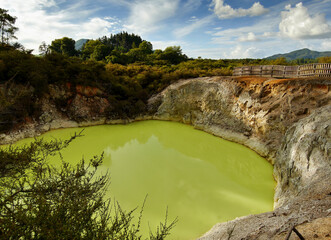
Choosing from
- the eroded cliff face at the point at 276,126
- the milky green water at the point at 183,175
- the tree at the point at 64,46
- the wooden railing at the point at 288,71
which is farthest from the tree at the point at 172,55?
the milky green water at the point at 183,175

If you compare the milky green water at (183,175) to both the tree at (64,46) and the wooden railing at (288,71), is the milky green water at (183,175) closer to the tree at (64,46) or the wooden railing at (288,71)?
the wooden railing at (288,71)

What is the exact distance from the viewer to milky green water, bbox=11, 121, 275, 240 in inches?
226

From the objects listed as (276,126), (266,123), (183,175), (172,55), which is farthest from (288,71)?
(172,55)

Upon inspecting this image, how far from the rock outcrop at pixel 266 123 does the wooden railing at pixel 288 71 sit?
1.13m

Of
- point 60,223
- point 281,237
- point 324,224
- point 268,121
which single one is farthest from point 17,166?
point 268,121

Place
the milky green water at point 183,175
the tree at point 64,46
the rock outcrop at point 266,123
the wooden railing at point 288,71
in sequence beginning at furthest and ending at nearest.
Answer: the tree at point 64,46 < the wooden railing at point 288,71 < the milky green water at point 183,175 < the rock outcrop at point 266,123

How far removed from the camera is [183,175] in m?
7.80

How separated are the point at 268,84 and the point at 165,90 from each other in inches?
375

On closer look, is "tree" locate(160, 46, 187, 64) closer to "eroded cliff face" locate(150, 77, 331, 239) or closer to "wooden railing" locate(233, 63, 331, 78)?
"eroded cliff face" locate(150, 77, 331, 239)

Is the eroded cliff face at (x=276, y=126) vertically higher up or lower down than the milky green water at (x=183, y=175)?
higher up

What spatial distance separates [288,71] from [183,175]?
9.86m

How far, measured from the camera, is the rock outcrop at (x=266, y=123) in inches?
154

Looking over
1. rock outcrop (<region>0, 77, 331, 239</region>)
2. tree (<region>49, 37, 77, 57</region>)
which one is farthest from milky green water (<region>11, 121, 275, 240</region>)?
tree (<region>49, 37, 77, 57</region>)

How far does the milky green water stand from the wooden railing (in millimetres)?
5638
